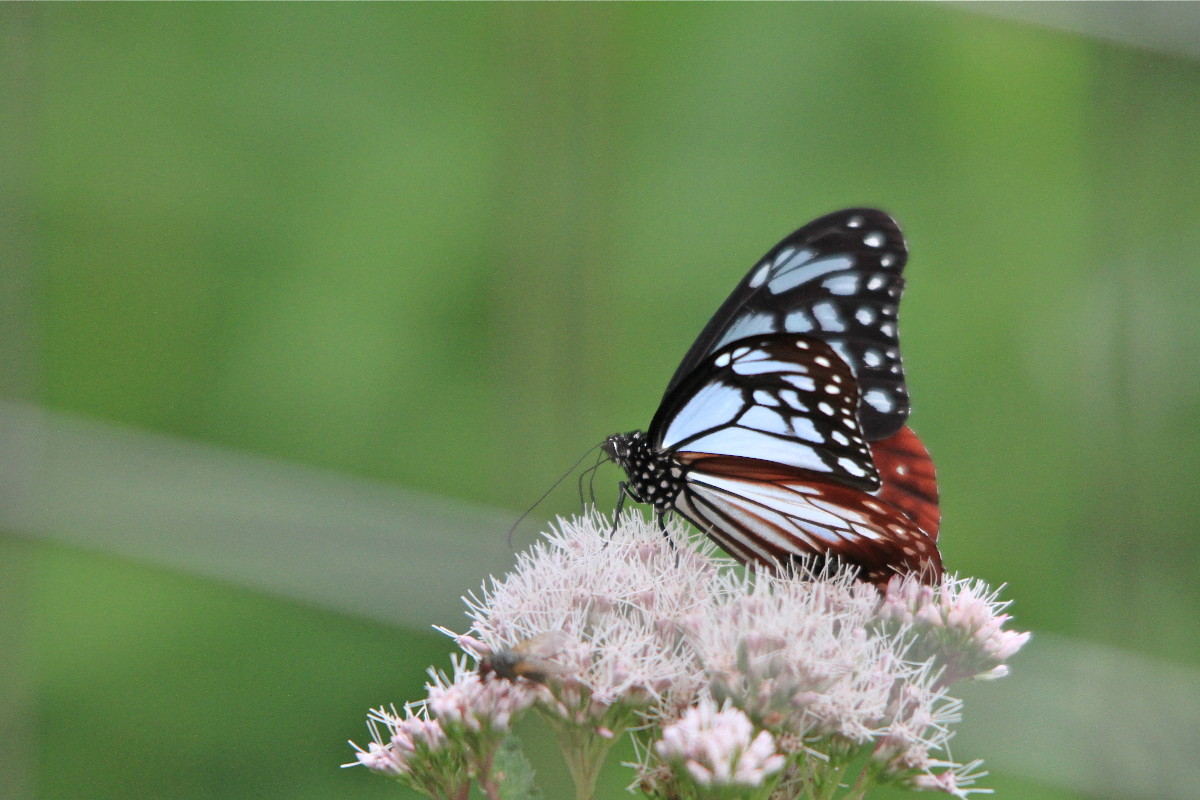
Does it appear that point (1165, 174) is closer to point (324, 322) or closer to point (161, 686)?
point (324, 322)

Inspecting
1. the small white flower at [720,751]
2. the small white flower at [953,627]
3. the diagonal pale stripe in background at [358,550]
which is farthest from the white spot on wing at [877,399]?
the diagonal pale stripe in background at [358,550]

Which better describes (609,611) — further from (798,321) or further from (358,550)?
(358,550)

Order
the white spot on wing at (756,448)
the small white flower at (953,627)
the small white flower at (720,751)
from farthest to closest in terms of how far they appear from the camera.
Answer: the white spot on wing at (756,448)
the small white flower at (953,627)
the small white flower at (720,751)

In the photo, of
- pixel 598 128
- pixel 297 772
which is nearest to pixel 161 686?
pixel 297 772

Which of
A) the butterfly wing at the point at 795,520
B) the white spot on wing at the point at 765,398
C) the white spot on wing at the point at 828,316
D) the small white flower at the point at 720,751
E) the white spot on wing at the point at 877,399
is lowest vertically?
the small white flower at the point at 720,751

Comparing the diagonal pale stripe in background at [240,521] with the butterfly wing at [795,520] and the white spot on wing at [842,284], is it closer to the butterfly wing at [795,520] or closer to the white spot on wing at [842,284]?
the butterfly wing at [795,520]

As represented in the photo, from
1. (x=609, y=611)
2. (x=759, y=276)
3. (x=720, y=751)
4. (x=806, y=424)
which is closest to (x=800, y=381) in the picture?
(x=806, y=424)
